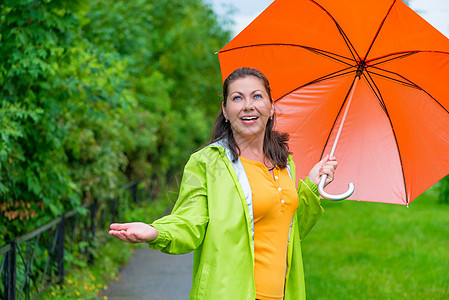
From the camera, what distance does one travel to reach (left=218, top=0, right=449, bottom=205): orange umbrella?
3.71 meters

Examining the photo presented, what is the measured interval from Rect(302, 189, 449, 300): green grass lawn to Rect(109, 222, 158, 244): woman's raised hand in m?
4.48

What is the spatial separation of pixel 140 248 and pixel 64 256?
285cm

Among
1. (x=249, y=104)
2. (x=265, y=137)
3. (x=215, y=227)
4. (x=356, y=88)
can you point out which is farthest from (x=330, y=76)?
(x=215, y=227)

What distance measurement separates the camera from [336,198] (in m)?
3.29

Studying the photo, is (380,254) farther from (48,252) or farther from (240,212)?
(240,212)

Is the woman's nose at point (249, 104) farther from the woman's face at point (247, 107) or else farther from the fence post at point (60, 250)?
the fence post at point (60, 250)

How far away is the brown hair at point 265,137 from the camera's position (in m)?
3.02

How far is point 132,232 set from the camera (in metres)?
2.42

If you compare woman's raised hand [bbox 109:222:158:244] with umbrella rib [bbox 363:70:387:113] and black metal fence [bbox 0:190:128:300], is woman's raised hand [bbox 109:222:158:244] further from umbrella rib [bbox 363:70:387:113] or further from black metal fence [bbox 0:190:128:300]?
black metal fence [bbox 0:190:128:300]

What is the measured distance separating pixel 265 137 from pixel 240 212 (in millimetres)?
605

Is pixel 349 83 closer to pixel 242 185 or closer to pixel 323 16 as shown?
pixel 323 16

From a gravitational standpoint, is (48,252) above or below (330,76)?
below

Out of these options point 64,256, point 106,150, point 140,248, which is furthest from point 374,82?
point 140,248

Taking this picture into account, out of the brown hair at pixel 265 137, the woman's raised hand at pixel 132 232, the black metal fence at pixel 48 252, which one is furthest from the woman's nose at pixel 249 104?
the black metal fence at pixel 48 252
